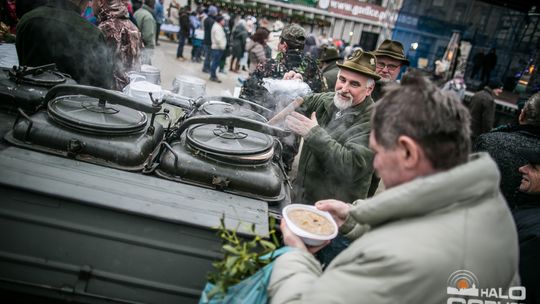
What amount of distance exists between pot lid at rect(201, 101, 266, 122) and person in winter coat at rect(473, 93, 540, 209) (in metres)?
2.22

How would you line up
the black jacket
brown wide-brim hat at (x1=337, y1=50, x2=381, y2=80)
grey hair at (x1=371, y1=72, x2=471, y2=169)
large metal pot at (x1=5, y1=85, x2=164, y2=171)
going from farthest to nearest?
the black jacket → brown wide-brim hat at (x1=337, y1=50, x2=381, y2=80) → large metal pot at (x1=5, y1=85, x2=164, y2=171) → grey hair at (x1=371, y1=72, x2=471, y2=169)

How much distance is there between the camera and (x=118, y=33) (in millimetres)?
3846

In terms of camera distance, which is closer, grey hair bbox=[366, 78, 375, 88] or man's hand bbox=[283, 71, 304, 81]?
grey hair bbox=[366, 78, 375, 88]

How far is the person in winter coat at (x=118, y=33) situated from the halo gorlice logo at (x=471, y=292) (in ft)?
12.1

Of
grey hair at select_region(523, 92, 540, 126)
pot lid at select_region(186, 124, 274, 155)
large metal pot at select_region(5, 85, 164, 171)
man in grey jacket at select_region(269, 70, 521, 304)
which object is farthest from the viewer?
grey hair at select_region(523, 92, 540, 126)

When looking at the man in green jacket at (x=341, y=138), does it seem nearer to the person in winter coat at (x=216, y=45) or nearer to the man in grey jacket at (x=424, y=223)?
the man in grey jacket at (x=424, y=223)

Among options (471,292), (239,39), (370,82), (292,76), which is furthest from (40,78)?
(239,39)

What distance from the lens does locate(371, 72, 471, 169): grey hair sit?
1.15 meters

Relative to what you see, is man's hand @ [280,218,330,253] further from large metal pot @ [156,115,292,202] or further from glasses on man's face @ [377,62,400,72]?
glasses on man's face @ [377,62,400,72]

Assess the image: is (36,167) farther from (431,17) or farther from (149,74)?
(431,17)

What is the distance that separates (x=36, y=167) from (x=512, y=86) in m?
22.8

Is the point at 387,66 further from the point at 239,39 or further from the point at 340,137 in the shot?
the point at 239,39

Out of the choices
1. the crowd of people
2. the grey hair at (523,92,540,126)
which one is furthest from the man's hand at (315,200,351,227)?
the grey hair at (523,92,540,126)

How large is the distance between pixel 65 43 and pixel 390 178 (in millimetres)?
3210
